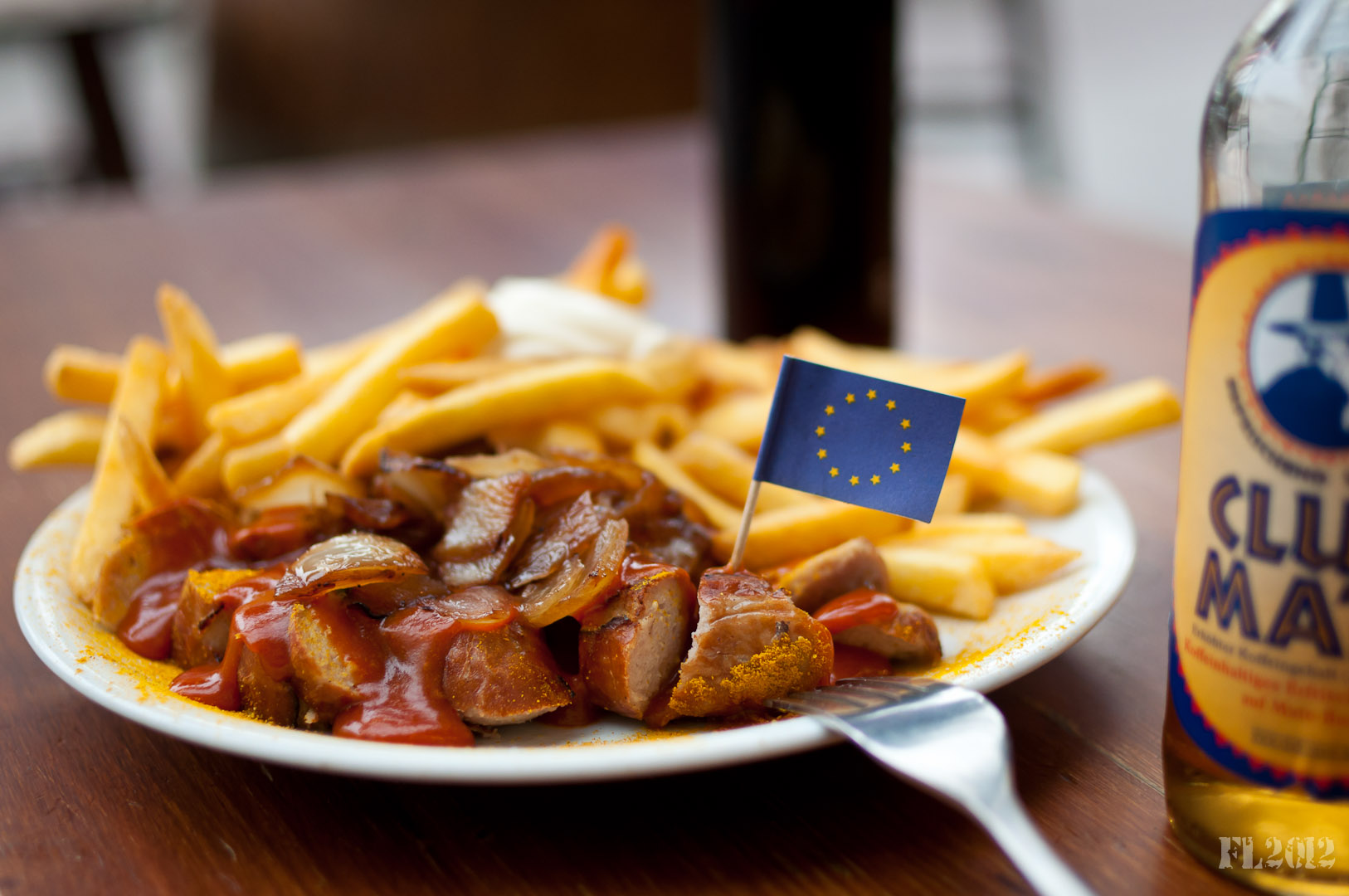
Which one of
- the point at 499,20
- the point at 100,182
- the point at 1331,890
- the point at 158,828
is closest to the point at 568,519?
the point at 158,828

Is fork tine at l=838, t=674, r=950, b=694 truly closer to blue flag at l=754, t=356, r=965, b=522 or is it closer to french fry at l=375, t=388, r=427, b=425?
blue flag at l=754, t=356, r=965, b=522

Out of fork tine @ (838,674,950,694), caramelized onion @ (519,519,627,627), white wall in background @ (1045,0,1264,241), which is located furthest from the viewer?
white wall in background @ (1045,0,1264,241)

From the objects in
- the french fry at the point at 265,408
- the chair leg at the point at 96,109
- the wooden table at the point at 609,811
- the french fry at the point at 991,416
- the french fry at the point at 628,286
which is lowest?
the wooden table at the point at 609,811

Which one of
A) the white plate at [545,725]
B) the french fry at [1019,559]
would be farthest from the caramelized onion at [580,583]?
the french fry at [1019,559]

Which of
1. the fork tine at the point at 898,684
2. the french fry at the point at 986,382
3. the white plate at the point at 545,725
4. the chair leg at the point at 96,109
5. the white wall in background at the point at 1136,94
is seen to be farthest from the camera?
the chair leg at the point at 96,109

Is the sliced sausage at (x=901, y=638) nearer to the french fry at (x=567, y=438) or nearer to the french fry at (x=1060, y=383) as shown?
the french fry at (x=567, y=438)

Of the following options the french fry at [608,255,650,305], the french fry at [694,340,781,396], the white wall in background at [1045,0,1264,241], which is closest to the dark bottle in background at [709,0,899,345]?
the french fry at [608,255,650,305]

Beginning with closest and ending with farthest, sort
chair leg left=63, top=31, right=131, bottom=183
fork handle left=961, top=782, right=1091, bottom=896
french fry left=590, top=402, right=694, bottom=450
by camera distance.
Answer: fork handle left=961, top=782, right=1091, bottom=896 → french fry left=590, top=402, right=694, bottom=450 → chair leg left=63, top=31, right=131, bottom=183
